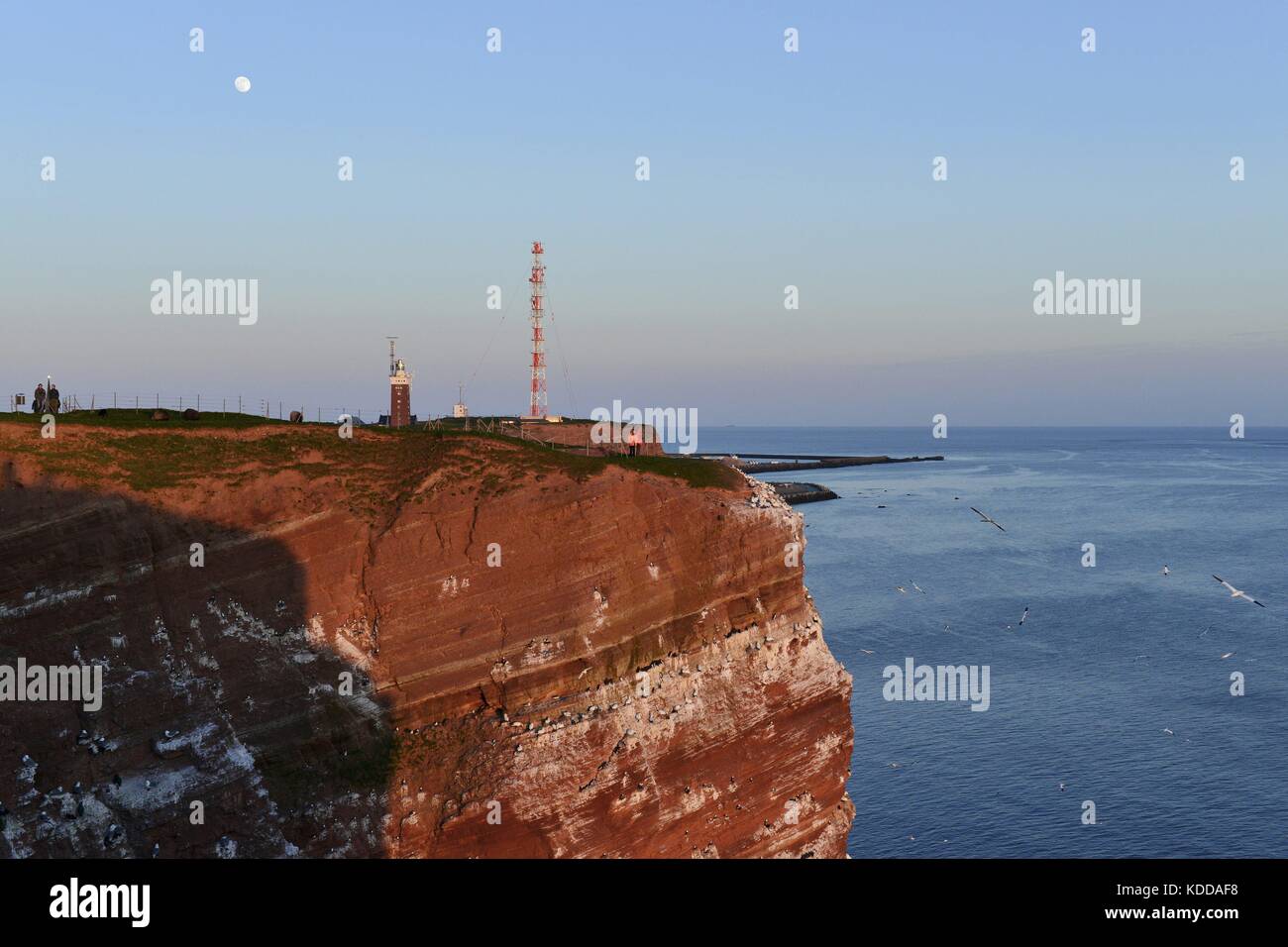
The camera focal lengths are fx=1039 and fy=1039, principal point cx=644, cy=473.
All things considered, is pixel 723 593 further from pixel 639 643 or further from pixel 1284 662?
pixel 1284 662

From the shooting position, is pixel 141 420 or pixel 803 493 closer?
pixel 141 420

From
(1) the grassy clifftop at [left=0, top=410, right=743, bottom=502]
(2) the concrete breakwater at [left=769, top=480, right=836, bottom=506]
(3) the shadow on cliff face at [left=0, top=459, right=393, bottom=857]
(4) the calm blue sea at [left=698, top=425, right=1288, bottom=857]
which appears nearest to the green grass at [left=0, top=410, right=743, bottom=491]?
(1) the grassy clifftop at [left=0, top=410, right=743, bottom=502]

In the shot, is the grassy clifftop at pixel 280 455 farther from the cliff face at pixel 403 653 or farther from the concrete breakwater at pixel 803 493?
the concrete breakwater at pixel 803 493

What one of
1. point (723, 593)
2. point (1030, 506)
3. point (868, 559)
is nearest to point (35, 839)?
point (723, 593)

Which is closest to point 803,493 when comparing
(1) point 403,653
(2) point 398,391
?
(2) point 398,391

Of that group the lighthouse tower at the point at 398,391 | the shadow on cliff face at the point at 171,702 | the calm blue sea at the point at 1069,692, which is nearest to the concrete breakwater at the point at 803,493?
the calm blue sea at the point at 1069,692

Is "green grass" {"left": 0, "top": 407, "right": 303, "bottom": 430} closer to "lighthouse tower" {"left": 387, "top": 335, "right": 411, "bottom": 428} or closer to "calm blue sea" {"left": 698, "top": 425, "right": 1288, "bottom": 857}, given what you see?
"lighthouse tower" {"left": 387, "top": 335, "right": 411, "bottom": 428}

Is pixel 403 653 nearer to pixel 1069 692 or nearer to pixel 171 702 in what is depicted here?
pixel 171 702
